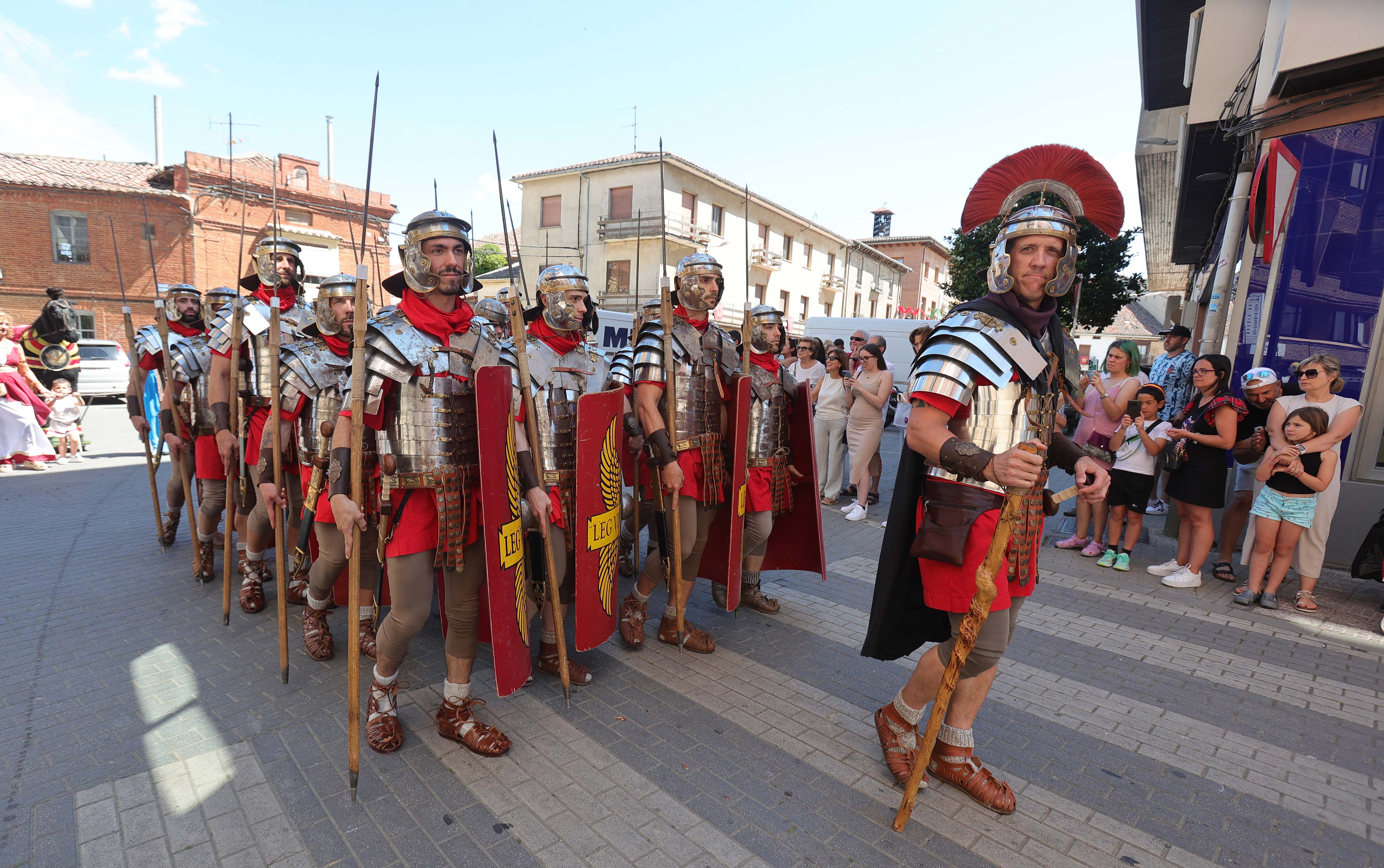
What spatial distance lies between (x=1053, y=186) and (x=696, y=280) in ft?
6.11

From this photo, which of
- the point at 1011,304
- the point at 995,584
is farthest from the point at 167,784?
the point at 1011,304

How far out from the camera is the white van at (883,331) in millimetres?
17281

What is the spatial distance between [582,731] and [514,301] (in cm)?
200

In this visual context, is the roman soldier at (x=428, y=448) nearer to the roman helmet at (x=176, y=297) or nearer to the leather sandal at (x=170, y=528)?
the roman helmet at (x=176, y=297)

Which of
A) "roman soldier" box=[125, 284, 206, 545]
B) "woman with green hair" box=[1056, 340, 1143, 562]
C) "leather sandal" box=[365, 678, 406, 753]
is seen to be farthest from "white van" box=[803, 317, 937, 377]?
"leather sandal" box=[365, 678, 406, 753]

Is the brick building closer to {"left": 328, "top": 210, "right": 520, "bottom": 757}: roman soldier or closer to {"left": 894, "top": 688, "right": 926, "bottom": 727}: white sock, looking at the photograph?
{"left": 328, "top": 210, "right": 520, "bottom": 757}: roman soldier

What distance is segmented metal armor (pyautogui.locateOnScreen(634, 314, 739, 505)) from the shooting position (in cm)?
376

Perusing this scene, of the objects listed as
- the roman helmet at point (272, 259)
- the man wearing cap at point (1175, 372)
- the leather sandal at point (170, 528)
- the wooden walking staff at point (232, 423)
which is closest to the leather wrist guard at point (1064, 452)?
the wooden walking staff at point (232, 423)

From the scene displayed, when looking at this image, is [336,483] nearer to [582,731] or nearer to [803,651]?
[582,731]

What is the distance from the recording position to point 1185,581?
546cm

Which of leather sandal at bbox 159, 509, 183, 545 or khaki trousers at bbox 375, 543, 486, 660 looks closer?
khaki trousers at bbox 375, 543, 486, 660

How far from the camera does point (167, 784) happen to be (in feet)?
8.40

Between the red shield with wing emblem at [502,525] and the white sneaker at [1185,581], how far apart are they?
541cm

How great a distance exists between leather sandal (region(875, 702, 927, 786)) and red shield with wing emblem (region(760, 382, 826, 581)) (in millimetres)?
1743
